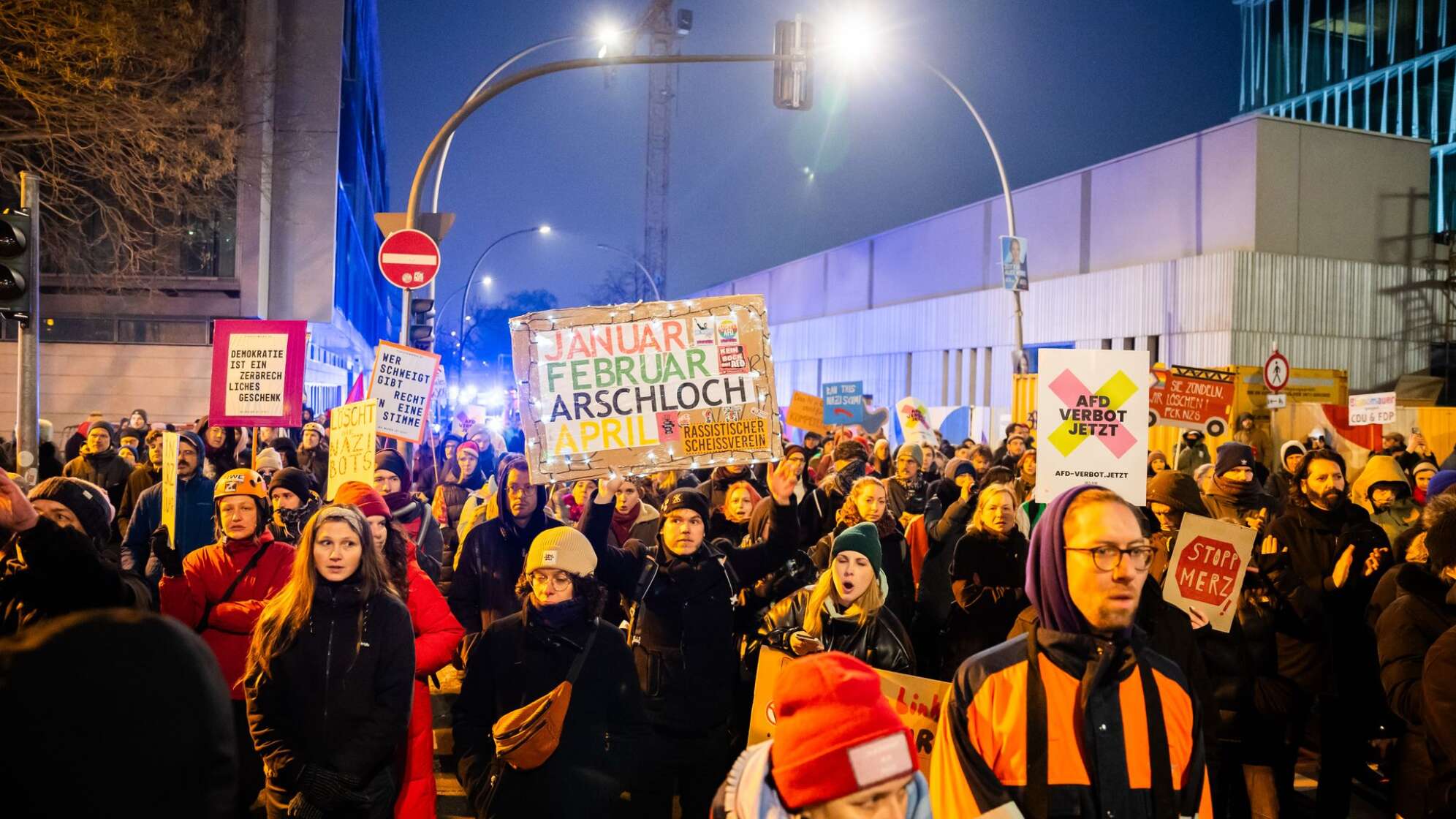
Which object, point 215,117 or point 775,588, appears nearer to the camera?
point 775,588

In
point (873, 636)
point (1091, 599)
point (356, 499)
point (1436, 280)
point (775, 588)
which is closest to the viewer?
point (1091, 599)

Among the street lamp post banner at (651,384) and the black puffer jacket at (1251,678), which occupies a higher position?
the street lamp post banner at (651,384)

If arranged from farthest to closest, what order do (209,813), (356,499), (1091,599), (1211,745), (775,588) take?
1. (775,588)
2. (356,499)
3. (1211,745)
4. (1091,599)
5. (209,813)

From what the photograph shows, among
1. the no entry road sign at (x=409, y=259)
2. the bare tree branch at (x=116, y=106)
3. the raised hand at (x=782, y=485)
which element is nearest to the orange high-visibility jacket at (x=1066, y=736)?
the raised hand at (x=782, y=485)

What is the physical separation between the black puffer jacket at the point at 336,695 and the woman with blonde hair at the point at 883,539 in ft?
10.2

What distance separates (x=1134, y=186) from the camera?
118 feet

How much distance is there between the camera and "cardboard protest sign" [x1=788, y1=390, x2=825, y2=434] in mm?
18234

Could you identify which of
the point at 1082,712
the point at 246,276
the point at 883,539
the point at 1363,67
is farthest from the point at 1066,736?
the point at 1363,67

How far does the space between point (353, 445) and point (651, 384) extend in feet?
8.03

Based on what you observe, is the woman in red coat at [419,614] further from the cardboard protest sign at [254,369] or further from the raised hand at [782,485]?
the cardboard protest sign at [254,369]

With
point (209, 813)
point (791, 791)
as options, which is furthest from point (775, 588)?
point (209, 813)

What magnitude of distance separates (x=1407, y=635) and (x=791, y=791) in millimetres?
3561

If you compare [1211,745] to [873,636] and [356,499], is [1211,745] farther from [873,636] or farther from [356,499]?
[356,499]

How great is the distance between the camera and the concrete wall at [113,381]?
87.8ft
